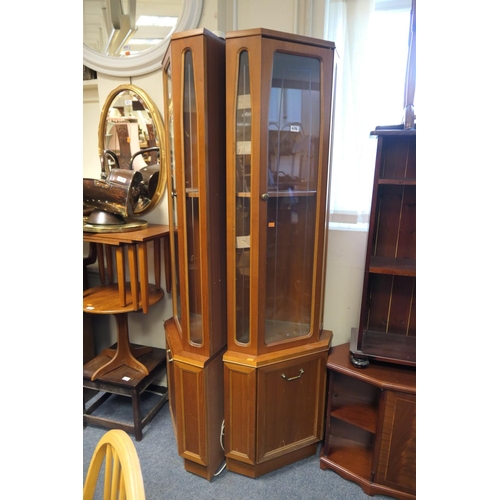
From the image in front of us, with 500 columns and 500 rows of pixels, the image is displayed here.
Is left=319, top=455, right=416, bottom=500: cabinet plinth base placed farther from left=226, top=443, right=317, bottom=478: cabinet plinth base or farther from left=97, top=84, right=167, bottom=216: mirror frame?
left=97, top=84, right=167, bottom=216: mirror frame

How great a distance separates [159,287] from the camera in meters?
2.03

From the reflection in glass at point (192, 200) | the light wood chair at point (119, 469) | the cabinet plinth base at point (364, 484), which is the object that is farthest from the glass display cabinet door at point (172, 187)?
the cabinet plinth base at point (364, 484)

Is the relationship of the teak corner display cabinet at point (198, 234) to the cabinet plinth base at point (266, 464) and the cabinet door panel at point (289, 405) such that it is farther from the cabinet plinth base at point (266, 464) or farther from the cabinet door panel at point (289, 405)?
the cabinet door panel at point (289, 405)

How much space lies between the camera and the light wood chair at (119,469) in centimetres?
64

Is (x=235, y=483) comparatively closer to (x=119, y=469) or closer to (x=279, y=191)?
(x=119, y=469)

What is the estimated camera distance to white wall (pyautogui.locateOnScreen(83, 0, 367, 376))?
162 centimetres

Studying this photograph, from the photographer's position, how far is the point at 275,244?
5.00ft

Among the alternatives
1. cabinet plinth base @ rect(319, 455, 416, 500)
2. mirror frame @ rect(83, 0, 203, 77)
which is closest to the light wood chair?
cabinet plinth base @ rect(319, 455, 416, 500)

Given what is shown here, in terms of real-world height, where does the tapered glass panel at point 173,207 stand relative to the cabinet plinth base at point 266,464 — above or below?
above

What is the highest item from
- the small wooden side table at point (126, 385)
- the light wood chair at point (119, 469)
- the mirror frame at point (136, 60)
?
the mirror frame at point (136, 60)

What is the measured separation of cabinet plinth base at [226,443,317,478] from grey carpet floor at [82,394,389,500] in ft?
0.07

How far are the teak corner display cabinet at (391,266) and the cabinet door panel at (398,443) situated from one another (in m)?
0.17
